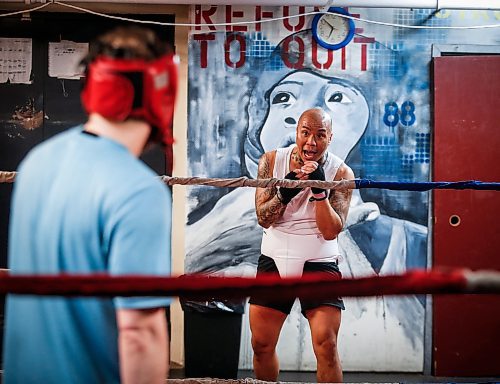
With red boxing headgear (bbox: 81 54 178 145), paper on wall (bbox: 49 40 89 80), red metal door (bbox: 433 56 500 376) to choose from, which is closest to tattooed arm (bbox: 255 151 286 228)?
red metal door (bbox: 433 56 500 376)

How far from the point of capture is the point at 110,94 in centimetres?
136

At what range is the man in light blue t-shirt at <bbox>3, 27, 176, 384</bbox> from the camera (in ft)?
4.23

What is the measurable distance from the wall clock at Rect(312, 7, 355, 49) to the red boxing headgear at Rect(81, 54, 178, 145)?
3369 mm

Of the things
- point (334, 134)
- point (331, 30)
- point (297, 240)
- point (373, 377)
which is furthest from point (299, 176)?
point (373, 377)

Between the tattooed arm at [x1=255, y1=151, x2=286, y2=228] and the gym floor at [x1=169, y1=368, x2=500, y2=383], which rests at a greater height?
the tattooed arm at [x1=255, y1=151, x2=286, y2=228]

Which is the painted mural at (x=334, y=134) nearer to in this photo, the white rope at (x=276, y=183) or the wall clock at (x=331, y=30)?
the wall clock at (x=331, y=30)

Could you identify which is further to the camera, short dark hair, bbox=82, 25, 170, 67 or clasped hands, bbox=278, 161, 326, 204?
clasped hands, bbox=278, 161, 326, 204

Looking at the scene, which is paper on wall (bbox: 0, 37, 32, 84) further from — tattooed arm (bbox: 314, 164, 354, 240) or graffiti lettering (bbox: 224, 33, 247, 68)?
tattooed arm (bbox: 314, 164, 354, 240)

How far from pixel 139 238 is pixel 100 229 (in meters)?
0.08

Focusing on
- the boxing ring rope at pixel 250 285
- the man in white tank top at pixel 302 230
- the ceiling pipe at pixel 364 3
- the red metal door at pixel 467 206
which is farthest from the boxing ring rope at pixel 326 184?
the boxing ring rope at pixel 250 285

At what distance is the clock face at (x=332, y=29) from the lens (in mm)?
4668

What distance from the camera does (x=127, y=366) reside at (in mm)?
1291

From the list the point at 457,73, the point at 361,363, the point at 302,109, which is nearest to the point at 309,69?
the point at 302,109

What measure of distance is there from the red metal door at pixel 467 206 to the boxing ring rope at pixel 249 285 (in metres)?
3.50
